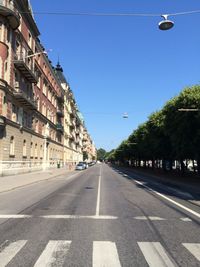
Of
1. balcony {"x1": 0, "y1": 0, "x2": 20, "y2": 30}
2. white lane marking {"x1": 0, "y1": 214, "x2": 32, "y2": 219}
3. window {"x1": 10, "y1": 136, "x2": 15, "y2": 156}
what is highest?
balcony {"x1": 0, "y1": 0, "x2": 20, "y2": 30}

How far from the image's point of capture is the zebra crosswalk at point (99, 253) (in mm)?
6672

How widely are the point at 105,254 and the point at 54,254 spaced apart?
90cm

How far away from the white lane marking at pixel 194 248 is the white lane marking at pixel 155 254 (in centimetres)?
A: 52

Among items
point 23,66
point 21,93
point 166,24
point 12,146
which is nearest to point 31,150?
point 12,146

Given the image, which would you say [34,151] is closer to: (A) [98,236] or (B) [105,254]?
(A) [98,236]

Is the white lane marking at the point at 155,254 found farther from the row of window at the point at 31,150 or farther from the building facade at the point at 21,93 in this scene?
the row of window at the point at 31,150

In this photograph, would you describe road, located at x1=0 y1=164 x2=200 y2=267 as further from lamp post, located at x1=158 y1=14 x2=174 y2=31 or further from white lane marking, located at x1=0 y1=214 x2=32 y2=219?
lamp post, located at x1=158 y1=14 x2=174 y2=31

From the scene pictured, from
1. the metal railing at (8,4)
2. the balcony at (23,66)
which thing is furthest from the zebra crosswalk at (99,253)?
the balcony at (23,66)

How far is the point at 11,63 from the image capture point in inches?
1587

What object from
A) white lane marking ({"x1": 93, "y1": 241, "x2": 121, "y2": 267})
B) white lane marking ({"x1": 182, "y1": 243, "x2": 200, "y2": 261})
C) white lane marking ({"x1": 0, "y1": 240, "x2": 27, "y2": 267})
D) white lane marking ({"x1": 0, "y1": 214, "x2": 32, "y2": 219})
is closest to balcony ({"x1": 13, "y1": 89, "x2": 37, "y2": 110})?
white lane marking ({"x1": 0, "y1": 214, "x2": 32, "y2": 219})

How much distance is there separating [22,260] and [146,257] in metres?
2.11

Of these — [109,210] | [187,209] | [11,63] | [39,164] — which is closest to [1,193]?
[109,210]

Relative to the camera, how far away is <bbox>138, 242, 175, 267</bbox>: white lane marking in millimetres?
6711

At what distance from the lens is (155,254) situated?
7.36 metres
